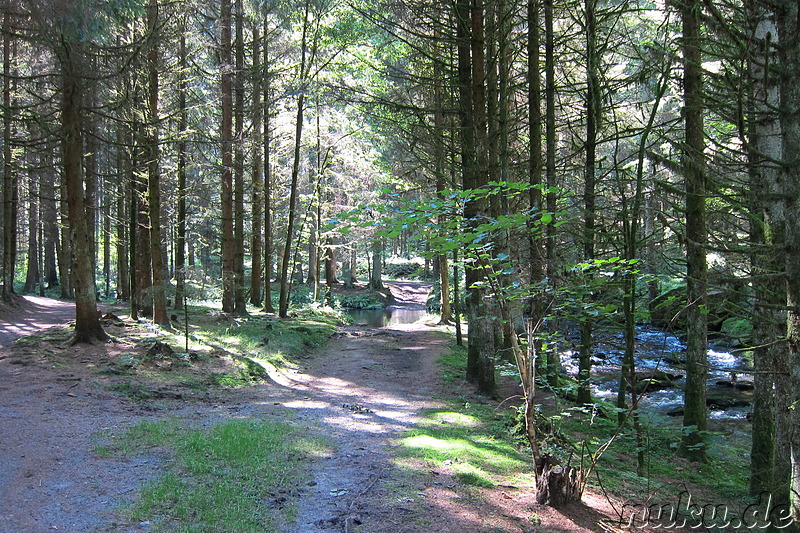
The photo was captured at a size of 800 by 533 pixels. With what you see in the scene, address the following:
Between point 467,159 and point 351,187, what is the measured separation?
59.2ft

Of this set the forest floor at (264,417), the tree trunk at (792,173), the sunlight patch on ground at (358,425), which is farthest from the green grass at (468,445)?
the tree trunk at (792,173)

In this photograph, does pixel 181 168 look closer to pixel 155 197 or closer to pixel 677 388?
pixel 155 197

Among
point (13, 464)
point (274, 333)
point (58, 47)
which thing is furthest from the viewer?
point (274, 333)

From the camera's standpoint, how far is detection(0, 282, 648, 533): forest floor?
405 cm

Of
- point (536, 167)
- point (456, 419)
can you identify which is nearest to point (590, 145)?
point (536, 167)

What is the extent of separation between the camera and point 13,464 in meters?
4.77

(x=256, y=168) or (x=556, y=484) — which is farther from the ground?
(x=256, y=168)

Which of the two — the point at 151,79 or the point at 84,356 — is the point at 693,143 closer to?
the point at 84,356

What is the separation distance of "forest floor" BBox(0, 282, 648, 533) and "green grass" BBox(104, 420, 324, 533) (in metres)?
0.18

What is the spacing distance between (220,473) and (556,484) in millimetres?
3285

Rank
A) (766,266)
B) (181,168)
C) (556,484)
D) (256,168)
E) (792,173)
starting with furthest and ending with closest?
(256,168) → (181,168) → (766,266) → (556,484) → (792,173)

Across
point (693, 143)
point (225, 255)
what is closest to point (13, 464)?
point (693, 143)

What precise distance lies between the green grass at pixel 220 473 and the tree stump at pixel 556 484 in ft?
7.48

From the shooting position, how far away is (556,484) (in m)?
4.48
